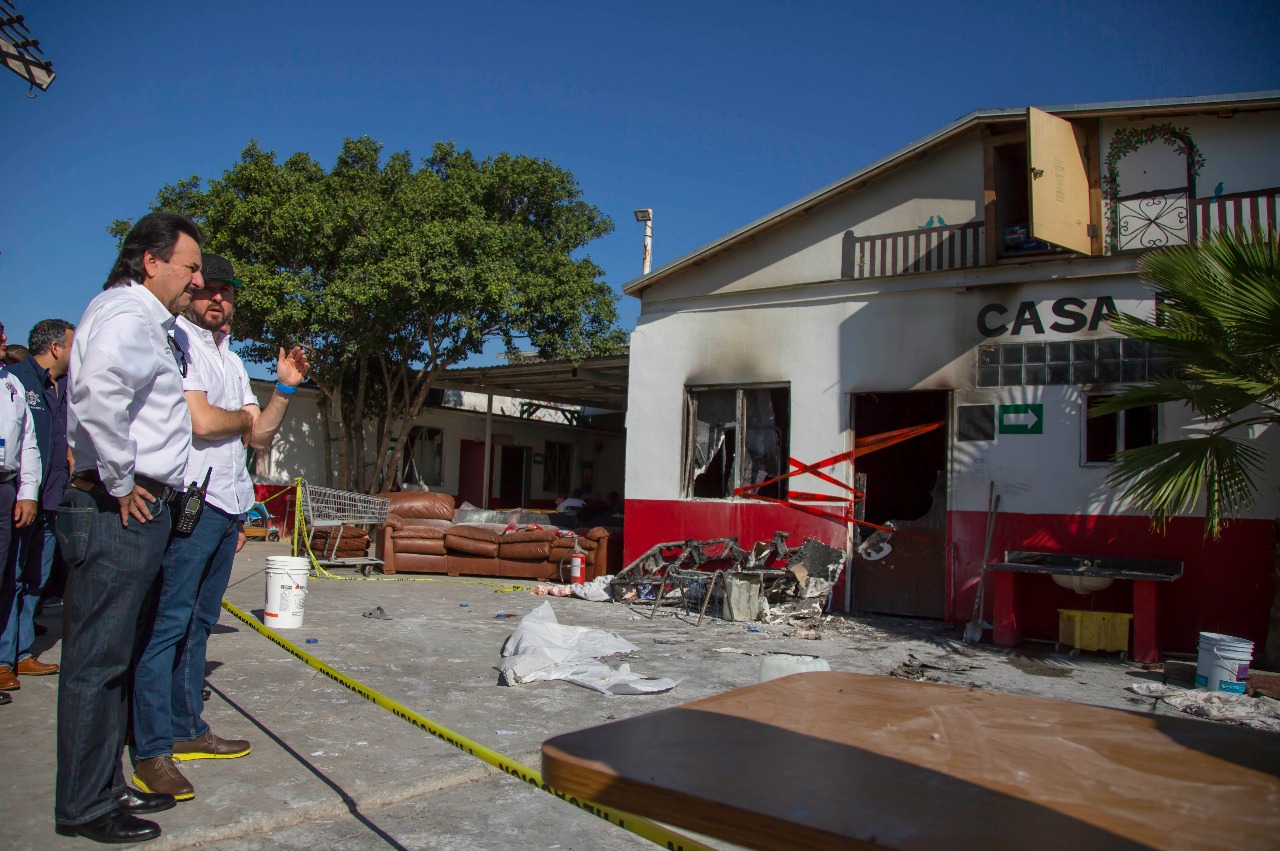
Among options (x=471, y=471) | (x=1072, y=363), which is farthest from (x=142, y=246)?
(x=471, y=471)

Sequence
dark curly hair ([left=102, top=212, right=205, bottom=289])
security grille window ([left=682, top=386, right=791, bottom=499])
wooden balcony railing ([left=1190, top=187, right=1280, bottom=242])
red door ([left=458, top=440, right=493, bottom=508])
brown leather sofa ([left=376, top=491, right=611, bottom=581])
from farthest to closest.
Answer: red door ([left=458, top=440, right=493, bottom=508]) < brown leather sofa ([left=376, top=491, right=611, bottom=581]) < security grille window ([left=682, top=386, right=791, bottom=499]) < wooden balcony railing ([left=1190, top=187, right=1280, bottom=242]) < dark curly hair ([left=102, top=212, right=205, bottom=289])

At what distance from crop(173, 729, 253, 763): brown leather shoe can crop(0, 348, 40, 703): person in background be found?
1.56 metres

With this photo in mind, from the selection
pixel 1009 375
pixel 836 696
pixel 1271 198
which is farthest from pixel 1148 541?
pixel 836 696

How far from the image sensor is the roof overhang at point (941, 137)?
27.1ft

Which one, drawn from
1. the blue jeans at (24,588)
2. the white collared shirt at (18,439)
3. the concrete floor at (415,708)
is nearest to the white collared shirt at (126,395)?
the concrete floor at (415,708)

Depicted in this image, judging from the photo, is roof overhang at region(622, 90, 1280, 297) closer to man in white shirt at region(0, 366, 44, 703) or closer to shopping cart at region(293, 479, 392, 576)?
shopping cart at region(293, 479, 392, 576)

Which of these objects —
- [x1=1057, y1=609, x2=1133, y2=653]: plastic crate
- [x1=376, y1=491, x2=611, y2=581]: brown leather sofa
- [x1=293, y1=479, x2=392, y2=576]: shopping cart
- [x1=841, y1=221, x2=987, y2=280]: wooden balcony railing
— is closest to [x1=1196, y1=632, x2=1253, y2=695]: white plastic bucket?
[x1=1057, y1=609, x2=1133, y2=653]: plastic crate

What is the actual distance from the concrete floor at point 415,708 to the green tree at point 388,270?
7661mm

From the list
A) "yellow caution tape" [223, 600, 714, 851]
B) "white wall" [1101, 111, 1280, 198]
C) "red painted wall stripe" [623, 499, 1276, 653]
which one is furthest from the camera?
"white wall" [1101, 111, 1280, 198]

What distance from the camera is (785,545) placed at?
986 cm

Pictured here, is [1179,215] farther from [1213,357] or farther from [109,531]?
[109,531]

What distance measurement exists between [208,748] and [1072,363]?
8141 mm

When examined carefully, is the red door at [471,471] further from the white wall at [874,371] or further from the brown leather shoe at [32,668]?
the brown leather shoe at [32,668]

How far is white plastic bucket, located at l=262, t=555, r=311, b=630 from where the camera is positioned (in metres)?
6.77
